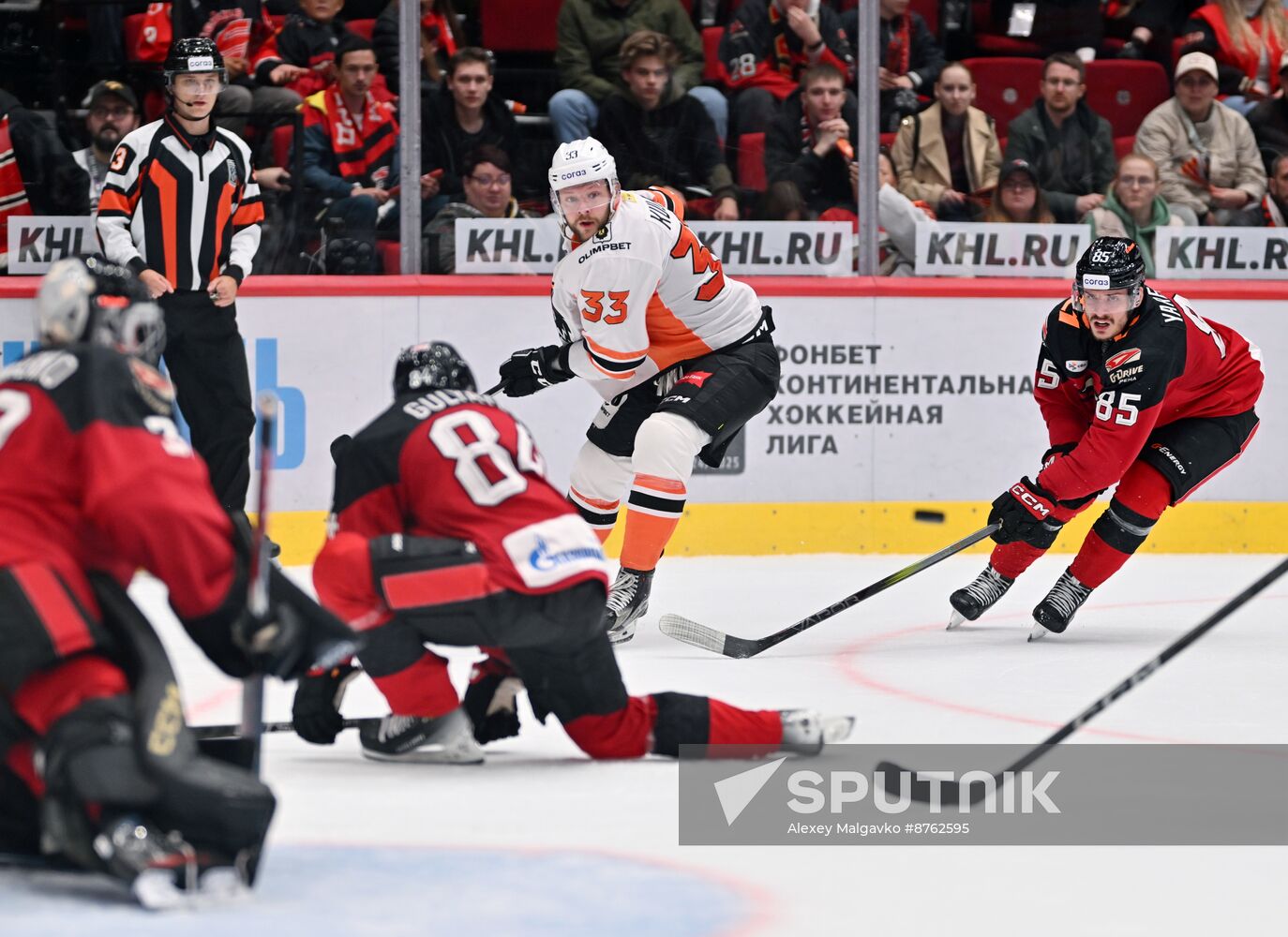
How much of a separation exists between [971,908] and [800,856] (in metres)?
0.33

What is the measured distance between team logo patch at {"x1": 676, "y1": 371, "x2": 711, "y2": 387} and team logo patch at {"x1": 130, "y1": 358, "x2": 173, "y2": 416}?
8.05 feet

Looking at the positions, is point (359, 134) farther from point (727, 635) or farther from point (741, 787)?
point (741, 787)

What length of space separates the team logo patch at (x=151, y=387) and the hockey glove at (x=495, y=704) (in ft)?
3.64

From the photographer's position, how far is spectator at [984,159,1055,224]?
6.79 meters

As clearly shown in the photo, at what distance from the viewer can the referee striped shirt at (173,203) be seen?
5.69 metres

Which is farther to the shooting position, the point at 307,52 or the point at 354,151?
the point at 307,52

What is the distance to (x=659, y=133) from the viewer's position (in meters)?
6.52

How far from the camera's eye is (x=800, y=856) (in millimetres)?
2721

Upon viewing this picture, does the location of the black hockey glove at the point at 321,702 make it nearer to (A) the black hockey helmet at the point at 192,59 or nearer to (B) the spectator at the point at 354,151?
(A) the black hockey helmet at the point at 192,59

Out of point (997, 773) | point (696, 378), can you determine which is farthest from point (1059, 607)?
point (997, 773)

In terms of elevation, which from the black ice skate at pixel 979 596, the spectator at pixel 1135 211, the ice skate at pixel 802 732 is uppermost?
the spectator at pixel 1135 211

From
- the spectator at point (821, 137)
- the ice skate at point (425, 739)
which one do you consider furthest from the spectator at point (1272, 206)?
the ice skate at point (425, 739)

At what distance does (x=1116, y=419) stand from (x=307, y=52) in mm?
3251

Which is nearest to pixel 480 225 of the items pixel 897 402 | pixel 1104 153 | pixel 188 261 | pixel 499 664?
pixel 188 261
